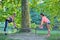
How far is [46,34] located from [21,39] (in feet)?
4.22

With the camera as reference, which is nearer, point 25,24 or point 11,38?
point 11,38

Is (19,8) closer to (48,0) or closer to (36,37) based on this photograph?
(48,0)

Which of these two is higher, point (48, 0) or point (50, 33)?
point (48, 0)

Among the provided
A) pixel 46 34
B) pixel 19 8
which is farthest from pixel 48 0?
pixel 46 34

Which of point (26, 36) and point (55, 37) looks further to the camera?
point (55, 37)

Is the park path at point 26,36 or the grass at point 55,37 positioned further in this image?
the grass at point 55,37

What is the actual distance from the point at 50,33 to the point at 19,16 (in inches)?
318

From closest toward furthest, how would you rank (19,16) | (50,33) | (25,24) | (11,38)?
(11,38) → (50,33) → (25,24) → (19,16)

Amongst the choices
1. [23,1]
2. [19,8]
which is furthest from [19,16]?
[23,1]

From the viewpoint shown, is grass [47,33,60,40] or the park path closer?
the park path

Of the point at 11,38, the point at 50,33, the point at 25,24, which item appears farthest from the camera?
the point at 25,24

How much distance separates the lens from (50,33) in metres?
9.92

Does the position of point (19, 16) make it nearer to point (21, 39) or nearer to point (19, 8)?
point (19, 8)

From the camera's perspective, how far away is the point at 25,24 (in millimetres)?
16016
